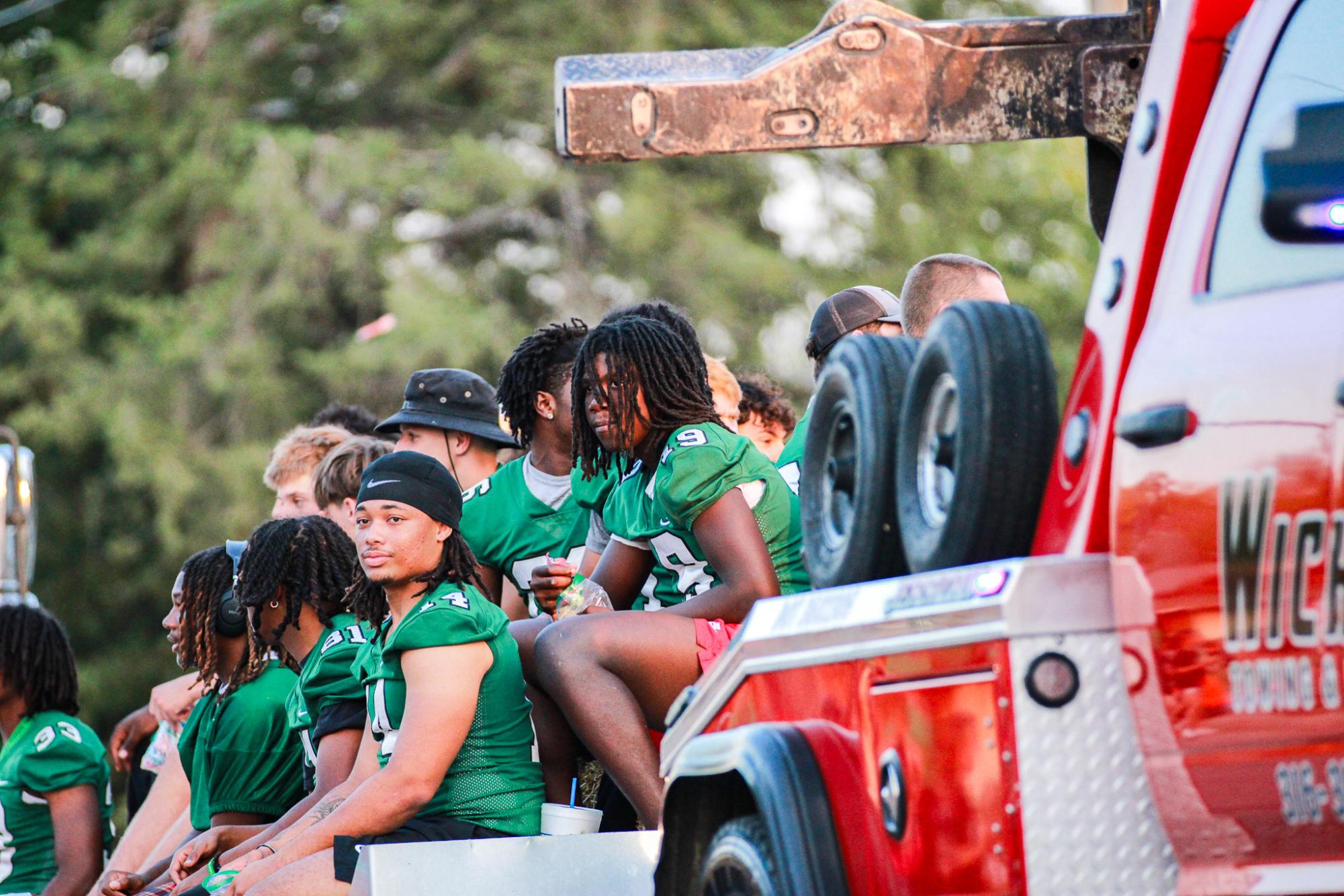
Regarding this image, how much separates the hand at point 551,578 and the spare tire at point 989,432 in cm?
227

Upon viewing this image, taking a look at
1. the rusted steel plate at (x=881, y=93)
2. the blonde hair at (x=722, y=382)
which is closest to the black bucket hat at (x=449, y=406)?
the blonde hair at (x=722, y=382)

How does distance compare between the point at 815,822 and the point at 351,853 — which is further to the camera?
the point at 351,853

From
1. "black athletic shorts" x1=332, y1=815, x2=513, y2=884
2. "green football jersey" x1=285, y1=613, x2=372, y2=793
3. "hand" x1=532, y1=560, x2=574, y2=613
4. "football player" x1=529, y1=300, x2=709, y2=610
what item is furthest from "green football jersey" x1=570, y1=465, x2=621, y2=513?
"black athletic shorts" x1=332, y1=815, x2=513, y2=884

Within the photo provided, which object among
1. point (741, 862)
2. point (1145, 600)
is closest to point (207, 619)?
point (741, 862)

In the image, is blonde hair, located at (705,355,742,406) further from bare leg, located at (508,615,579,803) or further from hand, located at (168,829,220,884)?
hand, located at (168,829,220,884)

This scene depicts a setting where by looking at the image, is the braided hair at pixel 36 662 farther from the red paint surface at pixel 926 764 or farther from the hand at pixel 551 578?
the red paint surface at pixel 926 764

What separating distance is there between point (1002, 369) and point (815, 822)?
2.69ft

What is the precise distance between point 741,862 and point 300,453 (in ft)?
14.9

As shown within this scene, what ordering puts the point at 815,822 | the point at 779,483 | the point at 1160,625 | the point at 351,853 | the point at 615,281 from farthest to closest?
the point at 615,281
the point at 779,483
the point at 351,853
the point at 815,822
the point at 1160,625

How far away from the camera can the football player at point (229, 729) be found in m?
5.98

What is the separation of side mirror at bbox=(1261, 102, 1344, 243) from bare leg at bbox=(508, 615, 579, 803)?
2.84m

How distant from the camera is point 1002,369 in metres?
2.85

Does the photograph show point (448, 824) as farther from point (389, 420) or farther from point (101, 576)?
point (101, 576)

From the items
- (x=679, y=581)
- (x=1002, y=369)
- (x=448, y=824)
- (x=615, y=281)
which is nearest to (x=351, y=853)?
(x=448, y=824)
